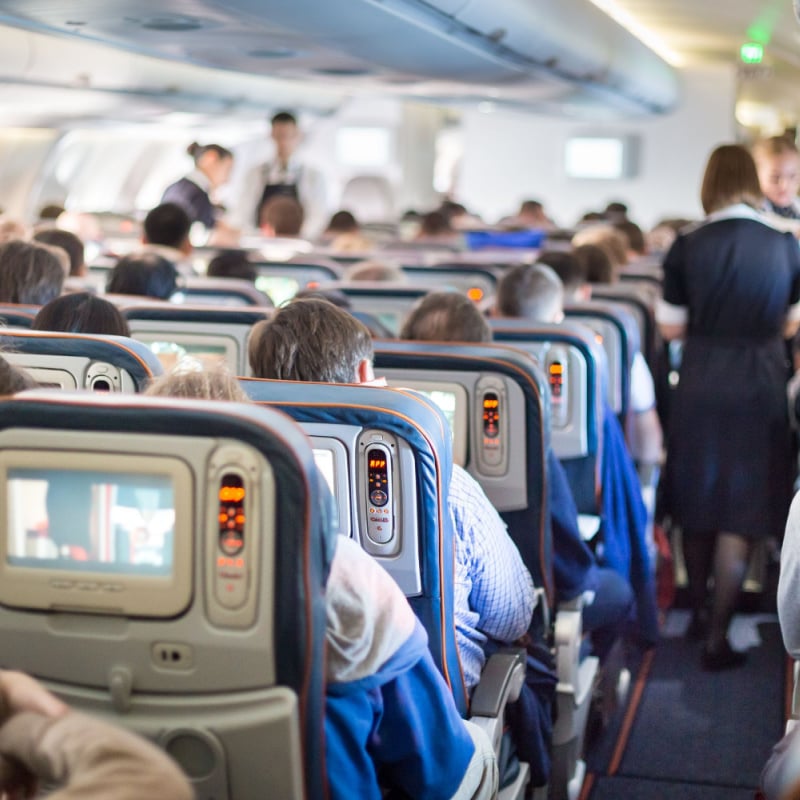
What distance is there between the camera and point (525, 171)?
21.3 metres

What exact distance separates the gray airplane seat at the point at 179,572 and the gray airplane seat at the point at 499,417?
4.95 ft

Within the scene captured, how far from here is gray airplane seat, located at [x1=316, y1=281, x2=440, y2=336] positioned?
18.0 feet

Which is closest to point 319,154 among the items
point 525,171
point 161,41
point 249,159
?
point 249,159

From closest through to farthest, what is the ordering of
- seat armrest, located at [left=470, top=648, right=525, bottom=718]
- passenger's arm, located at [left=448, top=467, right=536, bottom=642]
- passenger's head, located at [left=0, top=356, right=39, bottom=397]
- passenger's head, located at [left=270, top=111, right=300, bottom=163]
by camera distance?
passenger's head, located at [left=0, top=356, right=39, bottom=397] → seat armrest, located at [left=470, top=648, right=525, bottom=718] → passenger's arm, located at [left=448, top=467, right=536, bottom=642] → passenger's head, located at [left=270, top=111, right=300, bottom=163]

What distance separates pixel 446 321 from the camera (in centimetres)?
380

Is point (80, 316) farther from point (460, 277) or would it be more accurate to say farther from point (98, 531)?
point (460, 277)

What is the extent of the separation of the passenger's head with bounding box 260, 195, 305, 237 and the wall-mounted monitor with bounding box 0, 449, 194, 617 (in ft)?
26.4

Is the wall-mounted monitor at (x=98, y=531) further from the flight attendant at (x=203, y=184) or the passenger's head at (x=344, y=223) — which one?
the passenger's head at (x=344, y=223)

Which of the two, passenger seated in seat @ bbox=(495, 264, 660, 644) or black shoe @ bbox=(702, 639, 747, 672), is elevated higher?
passenger seated in seat @ bbox=(495, 264, 660, 644)

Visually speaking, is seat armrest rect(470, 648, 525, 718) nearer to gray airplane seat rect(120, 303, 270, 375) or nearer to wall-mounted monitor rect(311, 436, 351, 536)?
wall-mounted monitor rect(311, 436, 351, 536)

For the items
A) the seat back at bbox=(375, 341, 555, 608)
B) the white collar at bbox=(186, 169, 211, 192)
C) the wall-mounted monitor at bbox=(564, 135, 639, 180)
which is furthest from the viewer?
the wall-mounted monitor at bbox=(564, 135, 639, 180)

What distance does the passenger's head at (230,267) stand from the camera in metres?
6.87

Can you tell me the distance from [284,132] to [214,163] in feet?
4.34

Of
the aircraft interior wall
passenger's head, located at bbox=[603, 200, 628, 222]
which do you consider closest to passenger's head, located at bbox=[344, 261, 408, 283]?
passenger's head, located at bbox=[603, 200, 628, 222]
